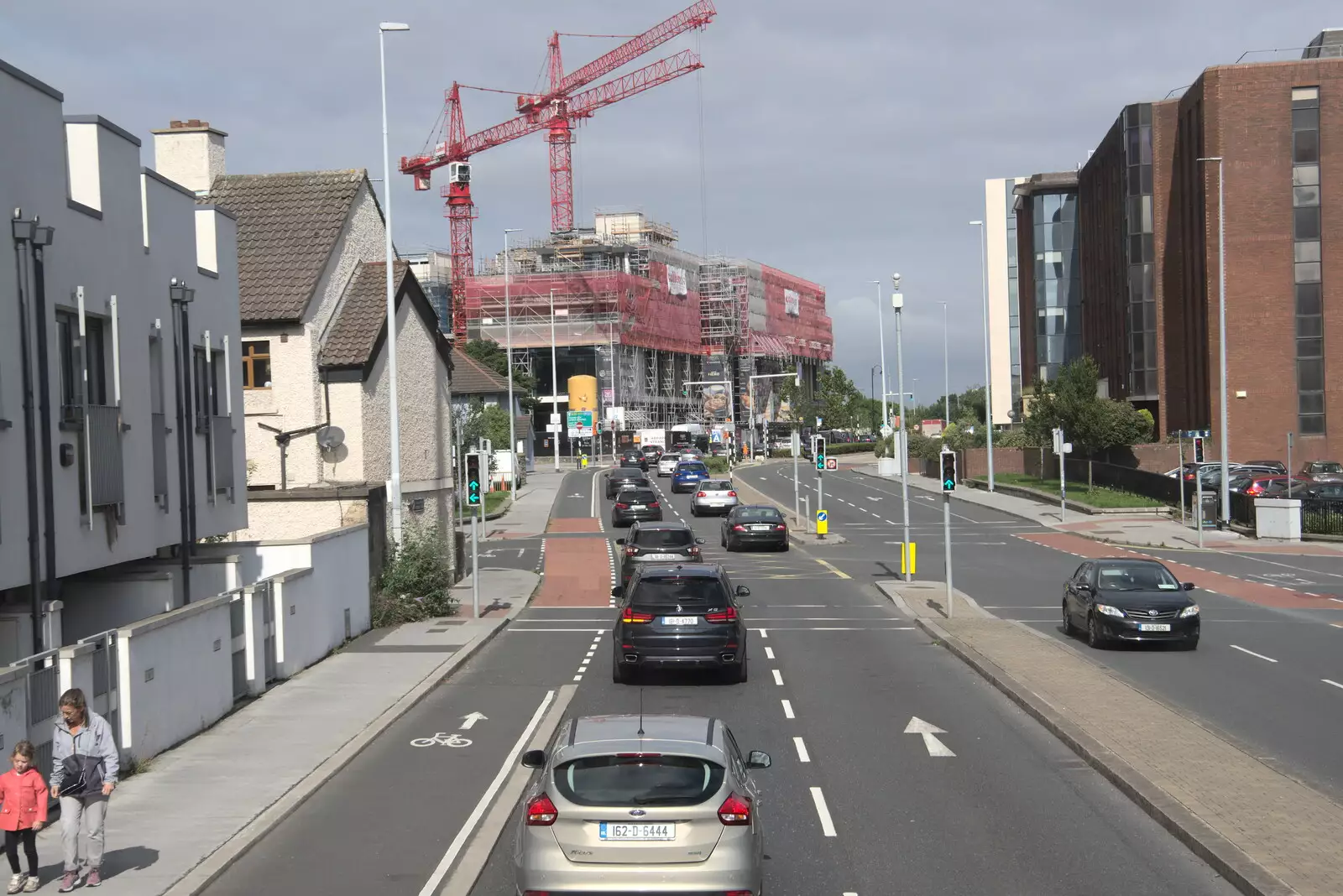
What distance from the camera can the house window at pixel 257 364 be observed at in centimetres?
2847

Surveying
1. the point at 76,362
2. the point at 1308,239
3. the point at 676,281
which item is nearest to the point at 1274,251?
the point at 1308,239

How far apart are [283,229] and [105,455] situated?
14388mm

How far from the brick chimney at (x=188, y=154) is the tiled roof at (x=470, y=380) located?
4450 cm

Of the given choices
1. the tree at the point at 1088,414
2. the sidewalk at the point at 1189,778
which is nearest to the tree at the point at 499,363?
the tree at the point at 1088,414

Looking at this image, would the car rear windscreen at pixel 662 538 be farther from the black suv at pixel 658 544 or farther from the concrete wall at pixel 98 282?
the concrete wall at pixel 98 282

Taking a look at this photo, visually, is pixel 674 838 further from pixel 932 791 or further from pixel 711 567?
pixel 711 567

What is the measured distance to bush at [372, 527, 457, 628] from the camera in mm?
26078

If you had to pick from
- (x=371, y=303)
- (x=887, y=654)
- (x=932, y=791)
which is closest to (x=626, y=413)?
(x=371, y=303)

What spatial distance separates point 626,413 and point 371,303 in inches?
4115

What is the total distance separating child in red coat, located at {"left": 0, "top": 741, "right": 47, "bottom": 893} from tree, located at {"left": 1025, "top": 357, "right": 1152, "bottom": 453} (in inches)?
2201

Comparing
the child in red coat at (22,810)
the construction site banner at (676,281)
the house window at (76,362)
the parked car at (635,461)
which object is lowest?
the parked car at (635,461)

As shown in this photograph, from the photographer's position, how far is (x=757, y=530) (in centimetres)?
4300

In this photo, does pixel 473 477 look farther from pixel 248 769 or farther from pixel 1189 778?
pixel 1189 778

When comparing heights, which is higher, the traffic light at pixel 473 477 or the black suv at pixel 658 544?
the traffic light at pixel 473 477
